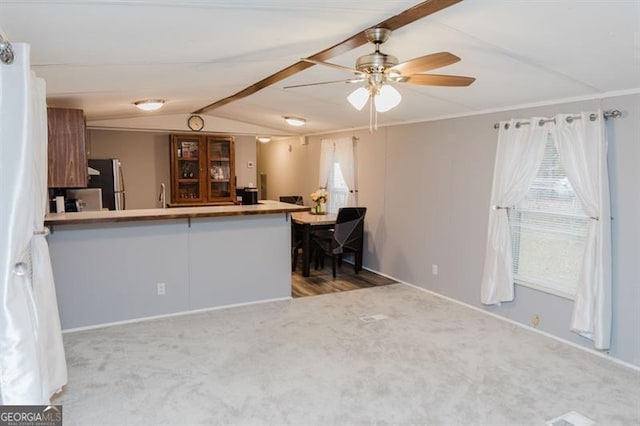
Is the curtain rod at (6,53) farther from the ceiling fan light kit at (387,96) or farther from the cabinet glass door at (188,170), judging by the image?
the cabinet glass door at (188,170)

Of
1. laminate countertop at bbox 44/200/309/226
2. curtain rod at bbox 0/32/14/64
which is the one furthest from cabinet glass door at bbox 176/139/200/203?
curtain rod at bbox 0/32/14/64

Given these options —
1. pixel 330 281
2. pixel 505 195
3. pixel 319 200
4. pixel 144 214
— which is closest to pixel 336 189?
pixel 319 200

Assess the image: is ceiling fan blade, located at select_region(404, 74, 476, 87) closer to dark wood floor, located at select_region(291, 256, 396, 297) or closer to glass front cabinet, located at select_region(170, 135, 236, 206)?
dark wood floor, located at select_region(291, 256, 396, 297)

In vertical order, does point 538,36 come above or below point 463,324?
above

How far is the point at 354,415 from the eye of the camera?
2.56 metres

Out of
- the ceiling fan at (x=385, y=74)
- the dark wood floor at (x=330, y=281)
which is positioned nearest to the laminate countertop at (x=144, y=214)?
the dark wood floor at (x=330, y=281)

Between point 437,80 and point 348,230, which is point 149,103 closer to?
point 348,230

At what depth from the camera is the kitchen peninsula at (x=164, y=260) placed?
3.87 metres

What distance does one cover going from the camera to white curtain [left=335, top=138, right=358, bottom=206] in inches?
255

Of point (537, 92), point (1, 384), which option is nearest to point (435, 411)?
point (1, 384)

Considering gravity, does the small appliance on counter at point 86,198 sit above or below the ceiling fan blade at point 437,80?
below

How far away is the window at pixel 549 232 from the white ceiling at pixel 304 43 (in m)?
0.71

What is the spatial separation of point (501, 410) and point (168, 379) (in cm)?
219

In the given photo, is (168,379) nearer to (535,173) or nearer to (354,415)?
(354,415)
